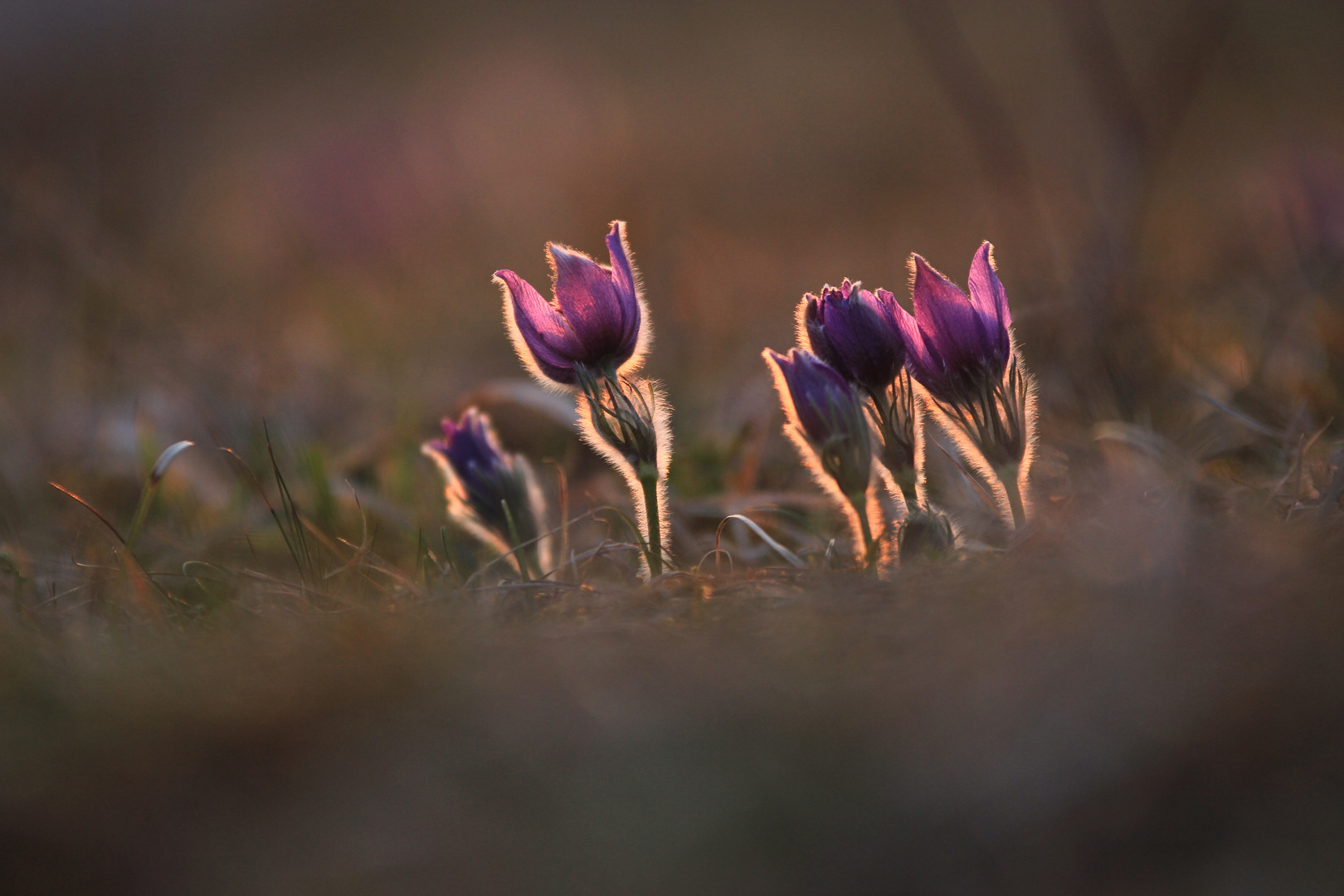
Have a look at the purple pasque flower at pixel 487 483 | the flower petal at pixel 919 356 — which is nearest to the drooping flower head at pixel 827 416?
the flower petal at pixel 919 356

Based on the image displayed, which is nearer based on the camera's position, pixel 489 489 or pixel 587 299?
pixel 587 299

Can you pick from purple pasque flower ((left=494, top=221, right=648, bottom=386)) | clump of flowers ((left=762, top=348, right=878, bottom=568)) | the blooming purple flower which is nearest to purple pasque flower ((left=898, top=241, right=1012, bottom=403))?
the blooming purple flower

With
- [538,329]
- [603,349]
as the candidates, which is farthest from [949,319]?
[538,329]

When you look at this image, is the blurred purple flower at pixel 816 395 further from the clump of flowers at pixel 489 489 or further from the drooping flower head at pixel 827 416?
the clump of flowers at pixel 489 489

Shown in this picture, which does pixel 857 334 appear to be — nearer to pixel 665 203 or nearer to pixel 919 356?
pixel 919 356

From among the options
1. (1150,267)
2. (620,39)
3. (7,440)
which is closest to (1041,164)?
(1150,267)

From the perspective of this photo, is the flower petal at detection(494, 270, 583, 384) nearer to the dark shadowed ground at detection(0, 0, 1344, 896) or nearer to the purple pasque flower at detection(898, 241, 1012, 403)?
the dark shadowed ground at detection(0, 0, 1344, 896)

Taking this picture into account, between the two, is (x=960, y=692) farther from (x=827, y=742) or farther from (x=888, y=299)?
(x=888, y=299)
